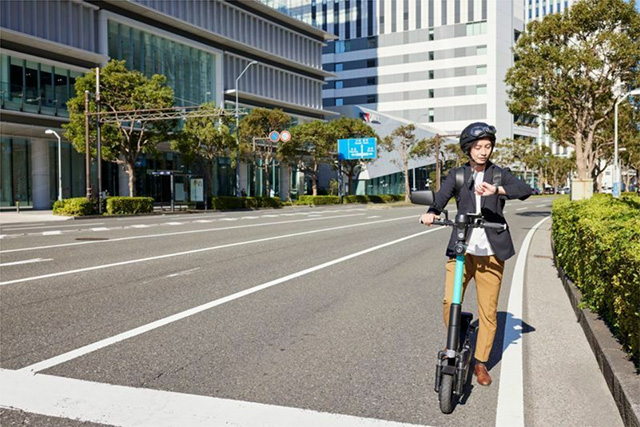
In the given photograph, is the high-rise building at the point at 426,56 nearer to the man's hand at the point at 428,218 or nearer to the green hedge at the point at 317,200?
the green hedge at the point at 317,200

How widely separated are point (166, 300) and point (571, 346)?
15.4 ft

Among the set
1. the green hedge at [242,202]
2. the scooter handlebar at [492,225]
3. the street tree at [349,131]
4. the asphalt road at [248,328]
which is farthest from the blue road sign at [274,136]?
the scooter handlebar at [492,225]

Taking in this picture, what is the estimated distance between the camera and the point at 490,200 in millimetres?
3971

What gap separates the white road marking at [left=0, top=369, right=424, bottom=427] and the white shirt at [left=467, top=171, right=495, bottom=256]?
1.27 meters

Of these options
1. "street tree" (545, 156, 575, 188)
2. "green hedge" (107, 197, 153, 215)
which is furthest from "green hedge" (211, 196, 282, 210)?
"street tree" (545, 156, 575, 188)

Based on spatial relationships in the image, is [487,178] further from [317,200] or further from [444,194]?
[317,200]

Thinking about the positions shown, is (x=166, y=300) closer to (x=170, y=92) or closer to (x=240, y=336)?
(x=240, y=336)

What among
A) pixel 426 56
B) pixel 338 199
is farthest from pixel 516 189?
pixel 426 56

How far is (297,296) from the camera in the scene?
754 cm

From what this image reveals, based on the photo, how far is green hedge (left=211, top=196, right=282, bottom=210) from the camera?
138ft

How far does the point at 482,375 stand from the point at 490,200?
1.28m

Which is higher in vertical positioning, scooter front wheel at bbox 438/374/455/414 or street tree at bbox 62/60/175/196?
street tree at bbox 62/60/175/196

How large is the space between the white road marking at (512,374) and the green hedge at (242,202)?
1414 inches

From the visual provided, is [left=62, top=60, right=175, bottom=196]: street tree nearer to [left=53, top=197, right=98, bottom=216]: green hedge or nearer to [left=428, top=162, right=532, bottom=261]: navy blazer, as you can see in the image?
[left=53, top=197, right=98, bottom=216]: green hedge
